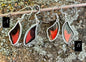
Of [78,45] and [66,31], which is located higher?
[66,31]

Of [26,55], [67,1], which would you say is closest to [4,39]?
[26,55]

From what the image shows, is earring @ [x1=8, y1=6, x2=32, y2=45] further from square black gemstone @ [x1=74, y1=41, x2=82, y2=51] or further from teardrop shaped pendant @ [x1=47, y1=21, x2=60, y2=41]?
square black gemstone @ [x1=74, y1=41, x2=82, y2=51]

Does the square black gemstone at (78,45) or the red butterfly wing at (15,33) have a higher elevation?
the red butterfly wing at (15,33)

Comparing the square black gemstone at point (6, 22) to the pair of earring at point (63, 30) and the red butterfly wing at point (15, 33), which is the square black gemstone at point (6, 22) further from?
the pair of earring at point (63, 30)

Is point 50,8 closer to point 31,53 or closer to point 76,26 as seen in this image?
point 76,26

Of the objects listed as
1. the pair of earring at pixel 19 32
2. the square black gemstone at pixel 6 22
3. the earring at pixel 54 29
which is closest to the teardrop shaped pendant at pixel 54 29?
the earring at pixel 54 29

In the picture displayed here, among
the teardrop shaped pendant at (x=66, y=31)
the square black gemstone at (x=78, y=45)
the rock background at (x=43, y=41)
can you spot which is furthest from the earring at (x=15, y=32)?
the square black gemstone at (x=78, y=45)

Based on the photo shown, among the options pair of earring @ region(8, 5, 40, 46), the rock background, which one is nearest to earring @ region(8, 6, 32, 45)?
pair of earring @ region(8, 5, 40, 46)

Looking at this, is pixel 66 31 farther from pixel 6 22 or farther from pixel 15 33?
pixel 6 22

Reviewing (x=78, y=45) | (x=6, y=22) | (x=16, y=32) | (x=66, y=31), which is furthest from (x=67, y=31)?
(x=6, y=22)

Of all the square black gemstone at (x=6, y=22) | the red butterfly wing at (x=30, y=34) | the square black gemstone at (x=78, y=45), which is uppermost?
the square black gemstone at (x=6, y=22)

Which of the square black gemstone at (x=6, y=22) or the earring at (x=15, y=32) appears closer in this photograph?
the earring at (x=15, y=32)
